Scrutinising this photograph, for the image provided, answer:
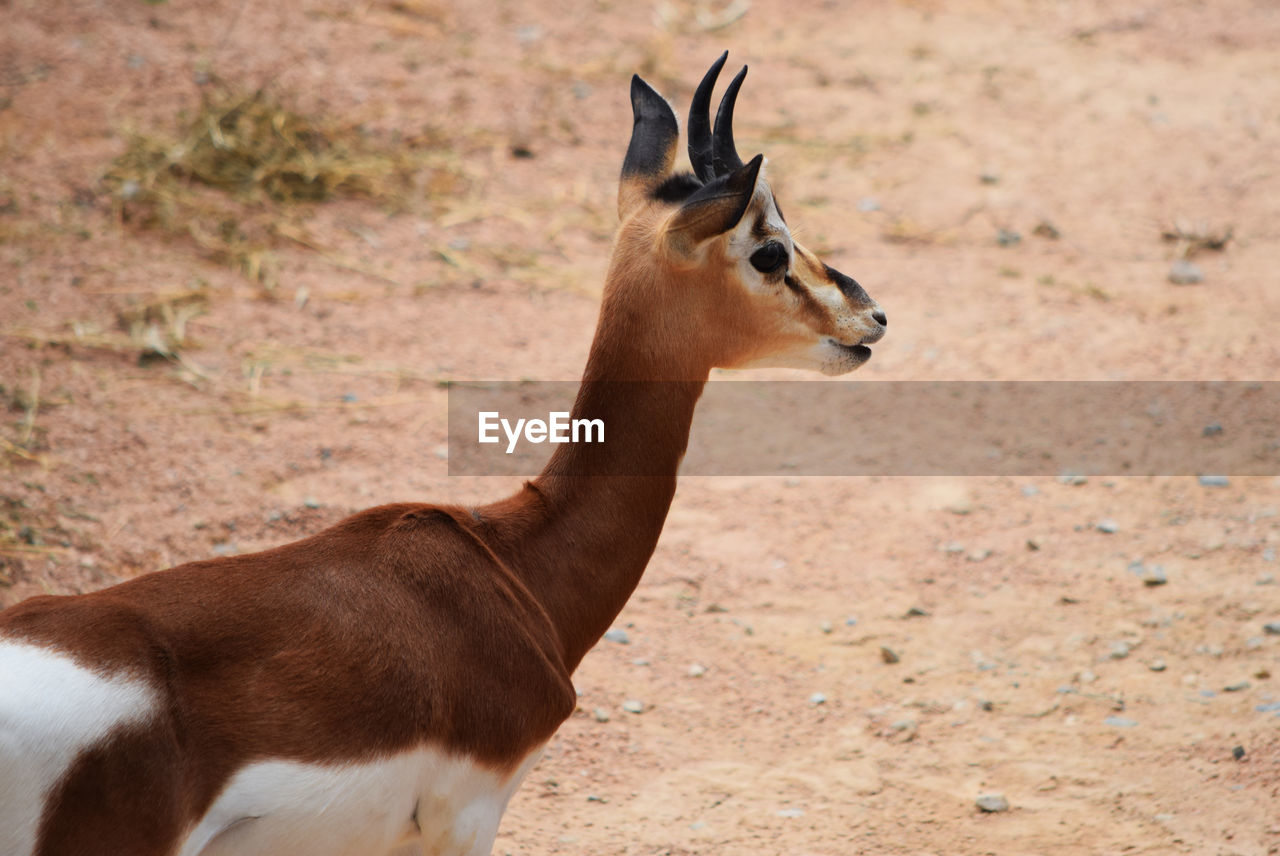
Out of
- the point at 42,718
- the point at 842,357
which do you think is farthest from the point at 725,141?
the point at 42,718

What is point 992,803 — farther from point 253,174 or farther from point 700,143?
point 253,174

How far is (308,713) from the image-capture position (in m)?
2.88

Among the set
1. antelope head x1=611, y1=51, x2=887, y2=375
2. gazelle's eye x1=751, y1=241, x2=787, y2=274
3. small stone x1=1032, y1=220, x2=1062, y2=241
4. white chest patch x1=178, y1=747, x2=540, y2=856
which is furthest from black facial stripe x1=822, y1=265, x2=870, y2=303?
small stone x1=1032, y1=220, x2=1062, y2=241

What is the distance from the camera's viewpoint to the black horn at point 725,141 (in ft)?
12.6

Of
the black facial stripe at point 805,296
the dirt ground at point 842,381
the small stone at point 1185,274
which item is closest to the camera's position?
the black facial stripe at point 805,296

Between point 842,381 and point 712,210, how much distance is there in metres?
4.74

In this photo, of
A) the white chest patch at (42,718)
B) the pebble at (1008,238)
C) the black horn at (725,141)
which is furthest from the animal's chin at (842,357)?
the pebble at (1008,238)

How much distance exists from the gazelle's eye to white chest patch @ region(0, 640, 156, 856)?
2.03 meters

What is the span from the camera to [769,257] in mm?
3766

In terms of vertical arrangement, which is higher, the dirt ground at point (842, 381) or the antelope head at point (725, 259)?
the antelope head at point (725, 259)

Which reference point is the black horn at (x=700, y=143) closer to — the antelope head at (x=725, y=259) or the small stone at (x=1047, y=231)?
the antelope head at (x=725, y=259)

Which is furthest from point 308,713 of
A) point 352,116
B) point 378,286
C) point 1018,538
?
point 352,116

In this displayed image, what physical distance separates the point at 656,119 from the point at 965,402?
4.07 metres

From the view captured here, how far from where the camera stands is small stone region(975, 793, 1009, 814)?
4578 mm
